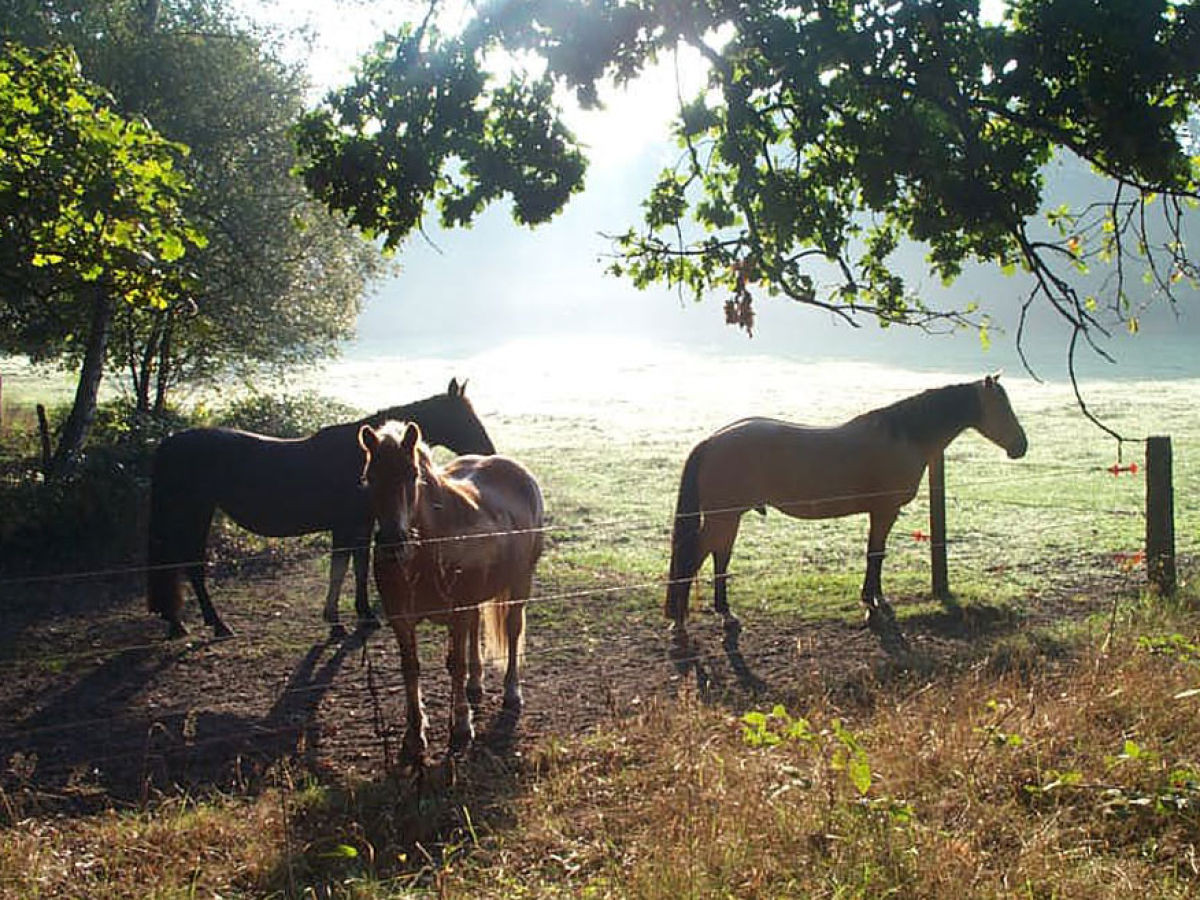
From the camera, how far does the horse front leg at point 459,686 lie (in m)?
5.91

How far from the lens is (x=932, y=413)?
9.29m

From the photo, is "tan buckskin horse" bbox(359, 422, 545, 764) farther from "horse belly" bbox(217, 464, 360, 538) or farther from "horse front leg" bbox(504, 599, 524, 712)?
"horse belly" bbox(217, 464, 360, 538)

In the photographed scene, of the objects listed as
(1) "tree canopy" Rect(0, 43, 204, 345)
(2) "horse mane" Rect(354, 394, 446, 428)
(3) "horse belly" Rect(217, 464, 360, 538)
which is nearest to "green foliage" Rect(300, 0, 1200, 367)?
(1) "tree canopy" Rect(0, 43, 204, 345)

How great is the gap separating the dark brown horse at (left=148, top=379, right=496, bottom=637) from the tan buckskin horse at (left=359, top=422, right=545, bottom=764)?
2.25 meters

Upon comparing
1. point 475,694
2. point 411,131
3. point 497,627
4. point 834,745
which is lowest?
point 475,694

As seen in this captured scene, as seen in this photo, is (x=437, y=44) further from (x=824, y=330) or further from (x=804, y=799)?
(x=824, y=330)

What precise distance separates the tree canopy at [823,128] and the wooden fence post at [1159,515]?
8.67 ft

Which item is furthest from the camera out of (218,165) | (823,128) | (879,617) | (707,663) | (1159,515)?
(218,165)

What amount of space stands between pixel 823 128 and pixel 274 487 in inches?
213

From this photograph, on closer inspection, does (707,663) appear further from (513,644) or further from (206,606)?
(206,606)

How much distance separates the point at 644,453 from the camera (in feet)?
72.0

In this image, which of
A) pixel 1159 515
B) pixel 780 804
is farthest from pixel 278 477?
pixel 1159 515

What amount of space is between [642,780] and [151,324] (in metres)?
13.5

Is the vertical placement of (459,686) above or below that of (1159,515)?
below
